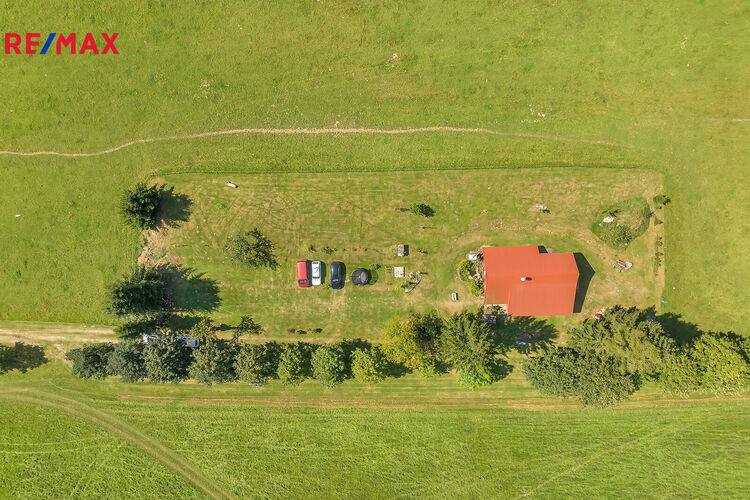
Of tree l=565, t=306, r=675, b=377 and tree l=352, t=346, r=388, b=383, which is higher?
tree l=565, t=306, r=675, b=377

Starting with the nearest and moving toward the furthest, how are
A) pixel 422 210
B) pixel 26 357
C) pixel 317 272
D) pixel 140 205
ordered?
pixel 140 205, pixel 422 210, pixel 317 272, pixel 26 357

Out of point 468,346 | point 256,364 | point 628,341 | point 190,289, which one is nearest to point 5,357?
point 190,289

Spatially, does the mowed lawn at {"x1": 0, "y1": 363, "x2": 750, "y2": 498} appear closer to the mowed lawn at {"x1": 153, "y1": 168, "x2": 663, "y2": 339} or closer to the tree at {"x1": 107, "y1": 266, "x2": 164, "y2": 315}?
the mowed lawn at {"x1": 153, "y1": 168, "x2": 663, "y2": 339}

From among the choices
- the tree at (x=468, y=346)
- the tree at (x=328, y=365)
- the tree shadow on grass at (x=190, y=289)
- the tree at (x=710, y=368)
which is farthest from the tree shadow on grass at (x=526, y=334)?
the tree shadow on grass at (x=190, y=289)

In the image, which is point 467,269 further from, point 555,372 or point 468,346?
point 555,372

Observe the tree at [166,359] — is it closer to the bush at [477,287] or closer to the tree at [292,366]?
the tree at [292,366]

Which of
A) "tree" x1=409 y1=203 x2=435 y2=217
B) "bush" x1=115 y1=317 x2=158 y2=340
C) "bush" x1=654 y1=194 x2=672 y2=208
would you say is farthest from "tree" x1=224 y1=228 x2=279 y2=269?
"bush" x1=654 y1=194 x2=672 y2=208
